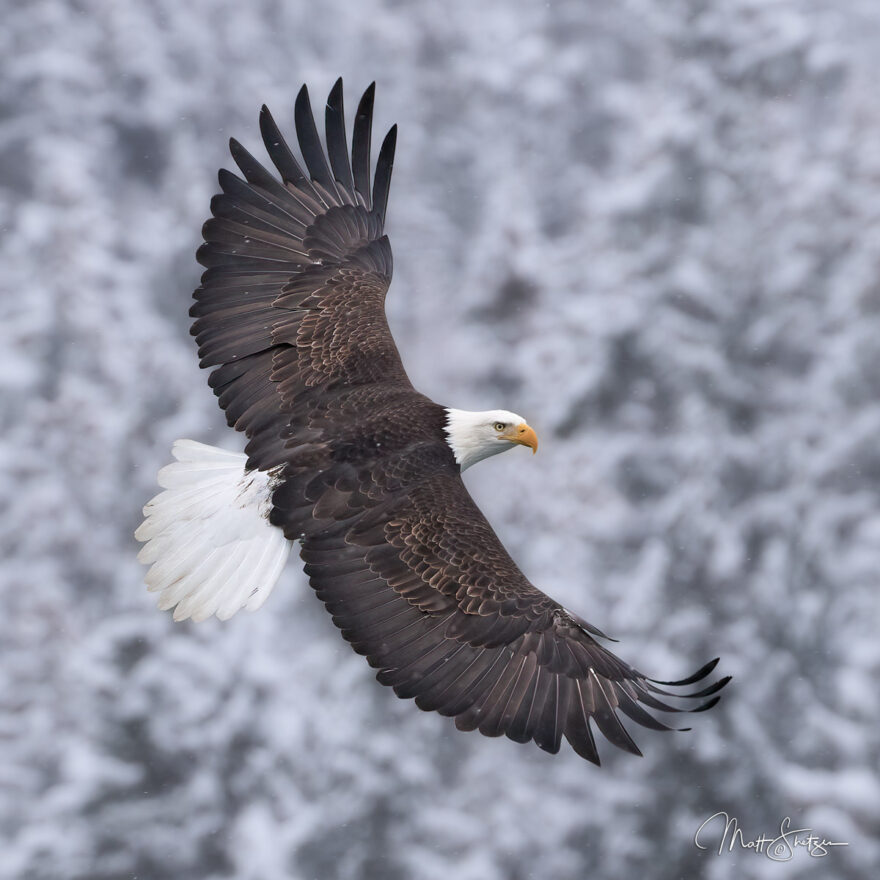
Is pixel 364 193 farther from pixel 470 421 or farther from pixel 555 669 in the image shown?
pixel 555 669

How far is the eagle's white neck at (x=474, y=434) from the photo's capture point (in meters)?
8.76

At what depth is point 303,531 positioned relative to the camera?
8.17 m

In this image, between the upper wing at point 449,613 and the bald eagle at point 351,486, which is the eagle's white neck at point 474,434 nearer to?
the bald eagle at point 351,486

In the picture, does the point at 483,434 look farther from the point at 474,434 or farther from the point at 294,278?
the point at 294,278

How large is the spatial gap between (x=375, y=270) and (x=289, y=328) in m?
0.97

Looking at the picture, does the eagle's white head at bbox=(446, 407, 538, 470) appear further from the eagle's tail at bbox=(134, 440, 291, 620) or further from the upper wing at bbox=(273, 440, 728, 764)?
the eagle's tail at bbox=(134, 440, 291, 620)

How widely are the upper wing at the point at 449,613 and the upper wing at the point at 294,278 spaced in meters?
0.76

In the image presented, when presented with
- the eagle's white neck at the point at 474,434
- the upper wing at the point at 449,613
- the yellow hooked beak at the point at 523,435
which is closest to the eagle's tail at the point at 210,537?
the upper wing at the point at 449,613

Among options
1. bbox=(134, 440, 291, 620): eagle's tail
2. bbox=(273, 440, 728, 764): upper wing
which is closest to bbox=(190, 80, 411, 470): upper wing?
bbox=(134, 440, 291, 620): eagle's tail

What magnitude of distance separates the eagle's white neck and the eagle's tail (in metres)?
1.24

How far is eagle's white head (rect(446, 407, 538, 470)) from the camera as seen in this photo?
28.8ft

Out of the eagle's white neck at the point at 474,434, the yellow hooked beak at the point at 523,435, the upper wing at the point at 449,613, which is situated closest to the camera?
the upper wing at the point at 449,613

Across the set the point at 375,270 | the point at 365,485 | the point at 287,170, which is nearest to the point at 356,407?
the point at 365,485

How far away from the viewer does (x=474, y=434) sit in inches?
348
